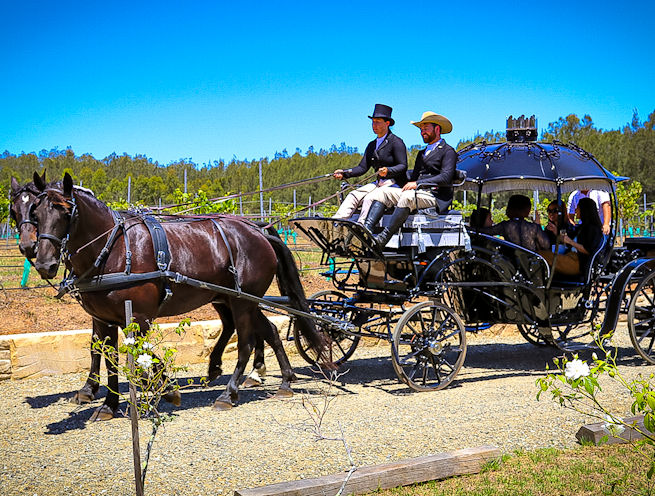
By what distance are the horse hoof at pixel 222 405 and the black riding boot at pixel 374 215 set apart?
7.03 feet

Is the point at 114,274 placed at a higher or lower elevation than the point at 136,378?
higher

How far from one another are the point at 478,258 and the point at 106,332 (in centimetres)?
383

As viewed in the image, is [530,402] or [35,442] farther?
[530,402]

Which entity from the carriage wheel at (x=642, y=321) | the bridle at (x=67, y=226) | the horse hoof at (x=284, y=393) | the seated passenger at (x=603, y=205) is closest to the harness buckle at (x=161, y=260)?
the bridle at (x=67, y=226)

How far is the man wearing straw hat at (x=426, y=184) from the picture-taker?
21.8 ft

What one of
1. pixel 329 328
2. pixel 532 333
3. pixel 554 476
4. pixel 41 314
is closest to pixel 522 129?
pixel 532 333

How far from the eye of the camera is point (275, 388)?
708cm

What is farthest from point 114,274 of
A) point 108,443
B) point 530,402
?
point 530,402

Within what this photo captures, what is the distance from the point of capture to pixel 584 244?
25.6 feet

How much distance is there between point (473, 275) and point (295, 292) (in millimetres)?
2062

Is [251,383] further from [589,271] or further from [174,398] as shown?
[589,271]

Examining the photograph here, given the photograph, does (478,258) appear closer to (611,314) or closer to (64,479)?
(611,314)

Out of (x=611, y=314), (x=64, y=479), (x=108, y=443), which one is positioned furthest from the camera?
(x=611, y=314)

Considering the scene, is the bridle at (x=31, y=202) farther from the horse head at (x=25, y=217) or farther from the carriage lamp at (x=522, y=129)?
the carriage lamp at (x=522, y=129)
